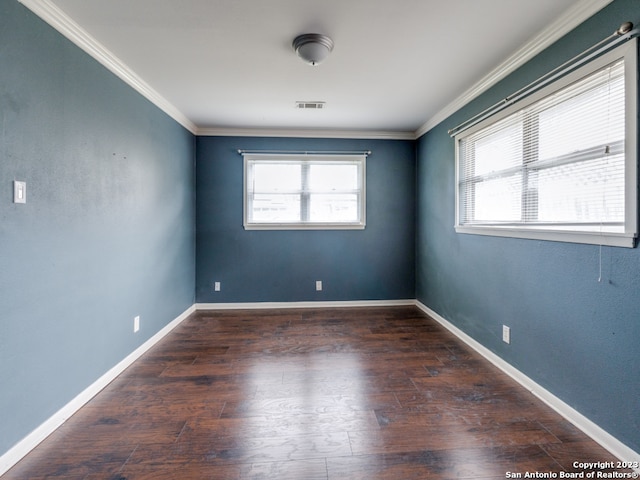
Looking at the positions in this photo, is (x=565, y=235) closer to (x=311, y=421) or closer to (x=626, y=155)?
(x=626, y=155)

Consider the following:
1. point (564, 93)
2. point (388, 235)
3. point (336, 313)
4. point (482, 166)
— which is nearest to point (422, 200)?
point (388, 235)

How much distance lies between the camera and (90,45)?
1.99 m

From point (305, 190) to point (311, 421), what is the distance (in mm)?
2955

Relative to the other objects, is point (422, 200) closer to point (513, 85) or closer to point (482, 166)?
point (482, 166)

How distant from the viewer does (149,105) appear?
110 inches

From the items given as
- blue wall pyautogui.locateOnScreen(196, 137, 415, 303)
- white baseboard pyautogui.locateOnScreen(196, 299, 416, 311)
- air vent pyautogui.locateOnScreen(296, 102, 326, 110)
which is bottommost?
white baseboard pyautogui.locateOnScreen(196, 299, 416, 311)

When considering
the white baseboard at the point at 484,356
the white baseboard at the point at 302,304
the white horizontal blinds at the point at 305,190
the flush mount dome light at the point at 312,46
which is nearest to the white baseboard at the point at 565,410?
the white baseboard at the point at 484,356

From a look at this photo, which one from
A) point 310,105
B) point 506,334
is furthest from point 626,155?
point 310,105

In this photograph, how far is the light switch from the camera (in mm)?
1485

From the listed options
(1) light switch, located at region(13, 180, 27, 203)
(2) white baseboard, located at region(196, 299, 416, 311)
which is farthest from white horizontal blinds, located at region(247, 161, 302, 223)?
(1) light switch, located at region(13, 180, 27, 203)

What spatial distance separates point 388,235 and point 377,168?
3.16 feet

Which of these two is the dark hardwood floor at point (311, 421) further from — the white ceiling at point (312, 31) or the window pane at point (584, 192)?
the white ceiling at point (312, 31)

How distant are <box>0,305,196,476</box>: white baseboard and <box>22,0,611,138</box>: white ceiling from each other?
230 cm

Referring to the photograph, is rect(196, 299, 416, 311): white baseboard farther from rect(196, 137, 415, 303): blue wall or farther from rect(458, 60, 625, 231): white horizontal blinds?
rect(458, 60, 625, 231): white horizontal blinds
